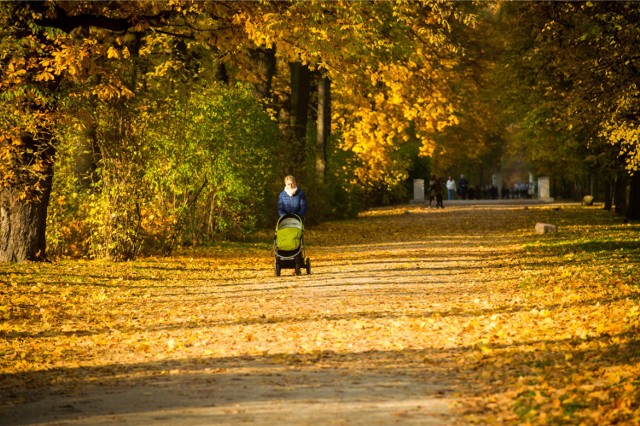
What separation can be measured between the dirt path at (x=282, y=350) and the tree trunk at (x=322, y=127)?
817 inches

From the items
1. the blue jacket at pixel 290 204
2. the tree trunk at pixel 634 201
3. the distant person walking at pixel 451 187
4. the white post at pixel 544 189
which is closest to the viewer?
the blue jacket at pixel 290 204

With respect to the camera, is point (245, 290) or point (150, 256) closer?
point (245, 290)

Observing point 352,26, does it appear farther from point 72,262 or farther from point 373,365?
point 373,365

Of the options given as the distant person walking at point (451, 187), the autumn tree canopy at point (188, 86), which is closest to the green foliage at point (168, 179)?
the autumn tree canopy at point (188, 86)

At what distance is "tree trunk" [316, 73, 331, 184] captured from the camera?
44906mm

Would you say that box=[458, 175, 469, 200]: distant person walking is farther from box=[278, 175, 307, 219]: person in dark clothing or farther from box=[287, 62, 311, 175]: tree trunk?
box=[278, 175, 307, 219]: person in dark clothing

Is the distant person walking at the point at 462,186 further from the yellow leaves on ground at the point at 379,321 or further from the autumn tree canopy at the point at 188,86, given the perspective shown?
the yellow leaves on ground at the point at 379,321

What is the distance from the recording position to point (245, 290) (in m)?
19.0

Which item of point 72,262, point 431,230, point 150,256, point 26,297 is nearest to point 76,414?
point 26,297

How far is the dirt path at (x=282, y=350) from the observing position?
8.72 metres

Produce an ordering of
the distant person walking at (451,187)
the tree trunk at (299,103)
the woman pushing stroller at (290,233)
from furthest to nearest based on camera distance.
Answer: the distant person walking at (451,187), the tree trunk at (299,103), the woman pushing stroller at (290,233)

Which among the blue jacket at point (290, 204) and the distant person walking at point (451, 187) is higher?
the distant person walking at point (451, 187)

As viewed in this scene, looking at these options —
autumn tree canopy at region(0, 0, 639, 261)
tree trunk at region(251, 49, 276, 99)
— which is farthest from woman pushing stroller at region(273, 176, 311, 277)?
tree trunk at region(251, 49, 276, 99)

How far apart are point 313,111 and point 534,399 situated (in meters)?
46.2
